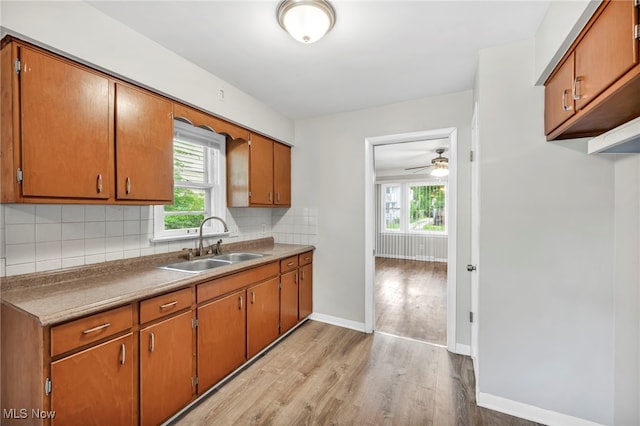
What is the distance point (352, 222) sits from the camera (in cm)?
311

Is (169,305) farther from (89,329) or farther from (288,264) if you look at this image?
(288,264)

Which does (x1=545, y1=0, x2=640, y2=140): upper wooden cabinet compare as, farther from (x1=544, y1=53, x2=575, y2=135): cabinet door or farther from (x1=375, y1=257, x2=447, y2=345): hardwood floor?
(x1=375, y1=257, x2=447, y2=345): hardwood floor

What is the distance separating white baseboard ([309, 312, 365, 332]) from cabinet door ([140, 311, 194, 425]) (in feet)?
5.61

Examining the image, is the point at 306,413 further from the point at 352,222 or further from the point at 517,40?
the point at 517,40

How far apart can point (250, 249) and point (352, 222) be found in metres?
1.22

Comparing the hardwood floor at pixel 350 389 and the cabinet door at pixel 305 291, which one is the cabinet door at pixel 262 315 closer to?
the hardwood floor at pixel 350 389

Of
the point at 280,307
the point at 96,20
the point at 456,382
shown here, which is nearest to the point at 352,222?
the point at 280,307

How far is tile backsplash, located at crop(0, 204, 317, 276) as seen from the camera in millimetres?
1501

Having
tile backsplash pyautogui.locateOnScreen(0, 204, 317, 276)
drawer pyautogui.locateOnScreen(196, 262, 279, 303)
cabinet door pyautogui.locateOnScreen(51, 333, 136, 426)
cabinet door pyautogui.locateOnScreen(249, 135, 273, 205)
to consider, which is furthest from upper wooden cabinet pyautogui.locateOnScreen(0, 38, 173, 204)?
cabinet door pyautogui.locateOnScreen(249, 135, 273, 205)

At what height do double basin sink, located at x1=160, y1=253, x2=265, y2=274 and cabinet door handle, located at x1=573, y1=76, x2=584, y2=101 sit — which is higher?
cabinet door handle, located at x1=573, y1=76, x2=584, y2=101

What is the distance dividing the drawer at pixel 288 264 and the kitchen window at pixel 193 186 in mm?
740

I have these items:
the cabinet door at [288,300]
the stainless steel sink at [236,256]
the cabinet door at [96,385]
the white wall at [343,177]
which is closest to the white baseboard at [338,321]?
the white wall at [343,177]

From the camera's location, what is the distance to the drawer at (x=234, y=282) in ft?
6.22

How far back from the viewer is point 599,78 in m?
1.13
